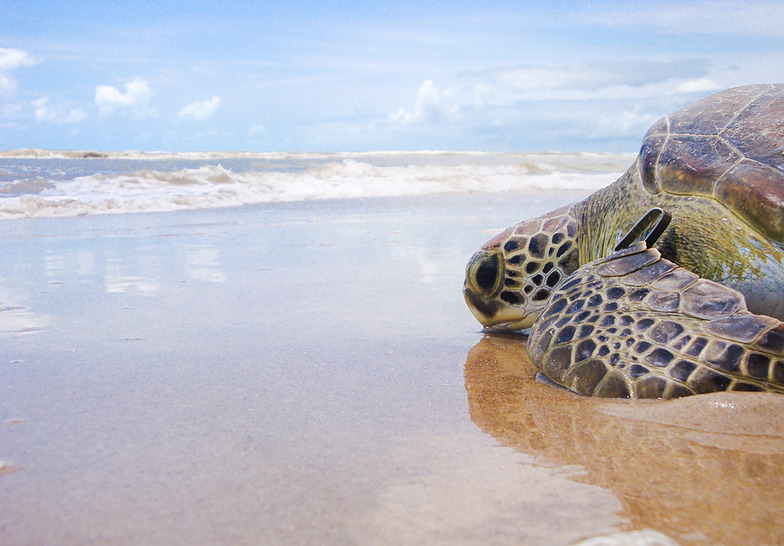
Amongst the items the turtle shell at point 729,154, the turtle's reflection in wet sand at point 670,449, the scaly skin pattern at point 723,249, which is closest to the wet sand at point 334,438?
the turtle's reflection in wet sand at point 670,449

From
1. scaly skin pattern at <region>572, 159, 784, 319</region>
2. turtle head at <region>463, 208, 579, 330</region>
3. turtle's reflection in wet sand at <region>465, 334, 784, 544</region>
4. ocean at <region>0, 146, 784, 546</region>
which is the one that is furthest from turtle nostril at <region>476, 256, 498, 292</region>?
turtle's reflection in wet sand at <region>465, 334, 784, 544</region>

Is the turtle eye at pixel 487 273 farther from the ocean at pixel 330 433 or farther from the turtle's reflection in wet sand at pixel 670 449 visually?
the turtle's reflection in wet sand at pixel 670 449

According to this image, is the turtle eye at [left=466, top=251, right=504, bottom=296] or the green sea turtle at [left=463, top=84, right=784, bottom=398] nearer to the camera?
the green sea turtle at [left=463, top=84, right=784, bottom=398]

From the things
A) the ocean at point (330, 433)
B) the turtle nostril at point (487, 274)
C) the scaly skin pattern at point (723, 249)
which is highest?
the scaly skin pattern at point (723, 249)

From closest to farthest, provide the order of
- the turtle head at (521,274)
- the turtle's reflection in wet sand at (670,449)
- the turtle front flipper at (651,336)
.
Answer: the turtle's reflection in wet sand at (670,449)
the turtle front flipper at (651,336)
the turtle head at (521,274)

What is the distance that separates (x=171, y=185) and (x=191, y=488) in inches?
531

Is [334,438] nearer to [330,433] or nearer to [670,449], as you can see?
[330,433]

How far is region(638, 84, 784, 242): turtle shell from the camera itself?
2.22m

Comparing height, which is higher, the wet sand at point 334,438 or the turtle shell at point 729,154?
the turtle shell at point 729,154

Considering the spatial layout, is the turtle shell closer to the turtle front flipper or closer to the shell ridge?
the shell ridge

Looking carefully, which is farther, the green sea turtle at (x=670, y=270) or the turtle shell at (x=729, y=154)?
the turtle shell at (x=729, y=154)

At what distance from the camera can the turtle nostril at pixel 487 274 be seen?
3041mm

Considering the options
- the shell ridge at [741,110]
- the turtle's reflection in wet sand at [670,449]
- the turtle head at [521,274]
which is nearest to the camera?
the turtle's reflection in wet sand at [670,449]

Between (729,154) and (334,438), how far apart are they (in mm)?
1720
